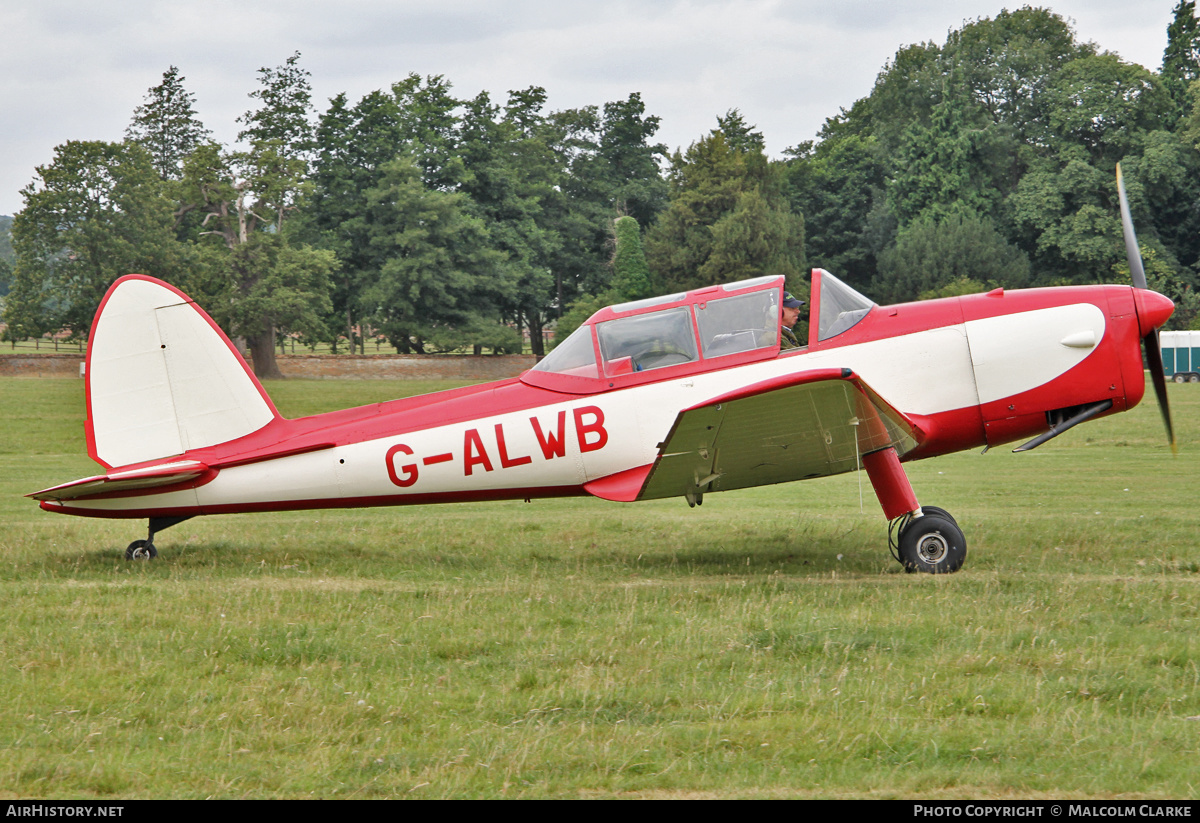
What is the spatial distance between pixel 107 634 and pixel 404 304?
186 feet

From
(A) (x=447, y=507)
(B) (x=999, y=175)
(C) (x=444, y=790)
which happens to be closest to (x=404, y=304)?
(B) (x=999, y=175)

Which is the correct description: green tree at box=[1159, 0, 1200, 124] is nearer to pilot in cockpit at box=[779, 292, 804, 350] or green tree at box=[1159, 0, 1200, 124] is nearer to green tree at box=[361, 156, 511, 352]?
green tree at box=[361, 156, 511, 352]

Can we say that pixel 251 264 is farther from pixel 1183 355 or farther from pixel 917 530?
pixel 917 530

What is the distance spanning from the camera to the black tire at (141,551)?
9.57 meters

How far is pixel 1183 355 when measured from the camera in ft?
175

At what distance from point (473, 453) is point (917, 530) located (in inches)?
148

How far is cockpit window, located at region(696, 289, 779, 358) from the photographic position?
29.3 ft

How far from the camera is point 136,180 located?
57469 millimetres

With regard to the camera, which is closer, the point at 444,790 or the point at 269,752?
the point at 444,790

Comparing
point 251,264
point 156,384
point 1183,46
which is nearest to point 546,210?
point 251,264

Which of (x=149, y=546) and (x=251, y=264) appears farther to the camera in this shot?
(x=251, y=264)

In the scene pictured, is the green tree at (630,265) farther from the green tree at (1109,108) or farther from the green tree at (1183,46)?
the green tree at (1183,46)

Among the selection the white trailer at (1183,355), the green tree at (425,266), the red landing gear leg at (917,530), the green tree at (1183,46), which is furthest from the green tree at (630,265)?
the red landing gear leg at (917,530)

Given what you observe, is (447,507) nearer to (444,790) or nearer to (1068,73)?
(444,790)
